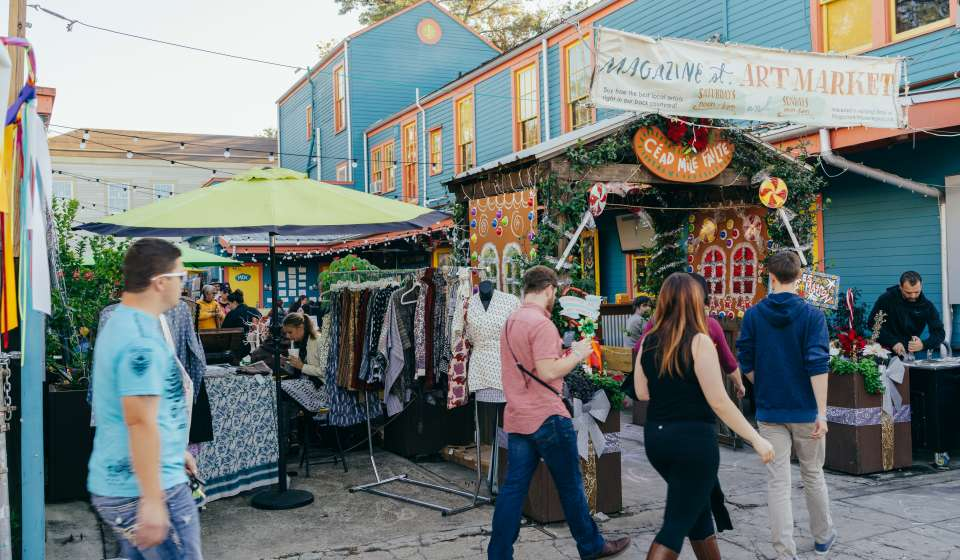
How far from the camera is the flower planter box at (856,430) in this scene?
21.0ft

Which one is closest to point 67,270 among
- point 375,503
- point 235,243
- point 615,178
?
point 375,503

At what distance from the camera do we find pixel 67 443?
238 inches

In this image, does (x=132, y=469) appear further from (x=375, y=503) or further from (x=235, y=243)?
(x=235, y=243)

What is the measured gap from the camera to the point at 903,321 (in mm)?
7371

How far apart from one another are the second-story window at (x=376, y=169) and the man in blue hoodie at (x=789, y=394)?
18.4 metres

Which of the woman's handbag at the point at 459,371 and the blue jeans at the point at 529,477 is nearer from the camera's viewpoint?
the blue jeans at the point at 529,477

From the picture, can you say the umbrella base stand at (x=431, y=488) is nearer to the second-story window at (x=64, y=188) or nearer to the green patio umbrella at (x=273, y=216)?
the green patio umbrella at (x=273, y=216)

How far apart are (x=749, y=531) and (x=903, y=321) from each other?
346 centimetres

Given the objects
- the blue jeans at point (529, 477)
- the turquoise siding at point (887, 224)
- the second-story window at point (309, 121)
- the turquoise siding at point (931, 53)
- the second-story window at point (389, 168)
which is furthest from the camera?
the second-story window at point (309, 121)

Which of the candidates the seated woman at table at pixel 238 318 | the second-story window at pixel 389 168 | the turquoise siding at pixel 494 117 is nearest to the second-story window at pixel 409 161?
the second-story window at pixel 389 168

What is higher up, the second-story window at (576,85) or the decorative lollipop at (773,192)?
the second-story window at (576,85)

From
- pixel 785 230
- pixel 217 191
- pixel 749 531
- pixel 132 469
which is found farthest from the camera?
pixel 785 230

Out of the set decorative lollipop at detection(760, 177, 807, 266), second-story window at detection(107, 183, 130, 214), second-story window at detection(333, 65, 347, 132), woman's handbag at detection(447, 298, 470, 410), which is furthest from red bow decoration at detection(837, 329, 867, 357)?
second-story window at detection(107, 183, 130, 214)

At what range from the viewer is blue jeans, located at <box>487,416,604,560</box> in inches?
160
